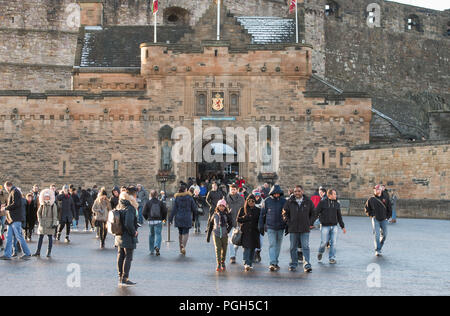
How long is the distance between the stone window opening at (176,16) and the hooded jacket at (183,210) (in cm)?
3547

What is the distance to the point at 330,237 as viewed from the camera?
545 inches

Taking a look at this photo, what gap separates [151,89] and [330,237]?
63.8 ft

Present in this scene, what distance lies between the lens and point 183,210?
1498cm

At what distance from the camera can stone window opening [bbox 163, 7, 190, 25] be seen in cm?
4931

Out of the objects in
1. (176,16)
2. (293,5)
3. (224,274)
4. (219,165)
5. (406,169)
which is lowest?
(224,274)

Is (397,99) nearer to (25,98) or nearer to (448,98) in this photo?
(448,98)

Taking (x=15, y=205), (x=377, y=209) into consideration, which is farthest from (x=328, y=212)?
(x=15, y=205)

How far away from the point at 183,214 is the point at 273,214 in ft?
8.98

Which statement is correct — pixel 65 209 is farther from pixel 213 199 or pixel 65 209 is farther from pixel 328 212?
pixel 328 212

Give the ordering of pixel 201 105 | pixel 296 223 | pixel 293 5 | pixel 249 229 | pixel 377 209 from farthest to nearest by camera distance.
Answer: pixel 293 5, pixel 201 105, pixel 377 209, pixel 249 229, pixel 296 223

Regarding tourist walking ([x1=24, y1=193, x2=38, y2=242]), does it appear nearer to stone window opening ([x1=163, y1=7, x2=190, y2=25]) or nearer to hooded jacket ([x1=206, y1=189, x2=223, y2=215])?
hooded jacket ([x1=206, y1=189, x2=223, y2=215])

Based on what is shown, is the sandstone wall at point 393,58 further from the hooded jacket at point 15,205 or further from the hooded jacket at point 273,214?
the hooded jacket at point 273,214

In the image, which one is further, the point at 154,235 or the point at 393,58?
the point at 393,58

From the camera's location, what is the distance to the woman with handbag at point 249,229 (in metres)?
12.8
